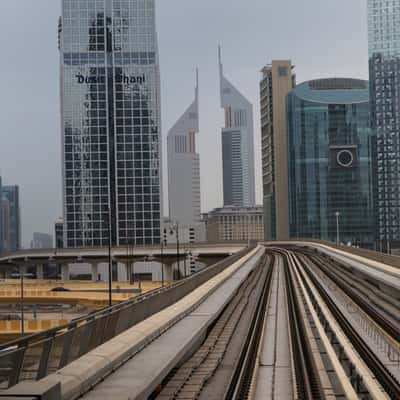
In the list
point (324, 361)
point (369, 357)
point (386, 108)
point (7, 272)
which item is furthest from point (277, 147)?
point (324, 361)

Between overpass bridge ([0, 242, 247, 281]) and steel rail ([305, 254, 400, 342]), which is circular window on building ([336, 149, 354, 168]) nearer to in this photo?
overpass bridge ([0, 242, 247, 281])

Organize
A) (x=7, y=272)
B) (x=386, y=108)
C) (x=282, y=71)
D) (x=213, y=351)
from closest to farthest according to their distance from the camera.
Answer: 1. (x=213, y=351)
2. (x=386, y=108)
3. (x=7, y=272)
4. (x=282, y=71)

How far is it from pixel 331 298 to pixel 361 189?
385 feet

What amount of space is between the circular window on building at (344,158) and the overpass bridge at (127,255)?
53576 mm

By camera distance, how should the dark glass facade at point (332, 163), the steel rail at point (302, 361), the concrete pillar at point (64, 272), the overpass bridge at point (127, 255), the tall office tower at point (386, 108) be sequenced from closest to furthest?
1. the steel rail at point (302, 361)
2. the overpass bridge at point (127, 255)
3. the concrete pillar at point (64, 272)
4. the tall office tower at point (386, 108)
5. the dark glass facade at point (332, 163)

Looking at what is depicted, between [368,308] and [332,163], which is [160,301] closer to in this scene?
[368,308]

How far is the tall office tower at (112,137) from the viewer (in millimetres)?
142125

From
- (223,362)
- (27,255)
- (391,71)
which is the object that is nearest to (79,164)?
(27,255)

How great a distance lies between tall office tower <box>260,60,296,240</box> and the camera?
6654 inches

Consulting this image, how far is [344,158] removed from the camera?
478ft

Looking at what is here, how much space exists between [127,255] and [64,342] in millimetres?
85030

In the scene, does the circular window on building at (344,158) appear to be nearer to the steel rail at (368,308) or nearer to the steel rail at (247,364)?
the steel rail at (368,308)

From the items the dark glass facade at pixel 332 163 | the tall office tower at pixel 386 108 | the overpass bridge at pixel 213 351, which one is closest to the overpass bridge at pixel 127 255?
the tall office tower at pixel 386 108

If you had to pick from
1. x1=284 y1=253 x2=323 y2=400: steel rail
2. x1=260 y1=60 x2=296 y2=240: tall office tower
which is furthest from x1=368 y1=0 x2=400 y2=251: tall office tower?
x1=284 y1=253 x2=323 y2=400: steel rail
